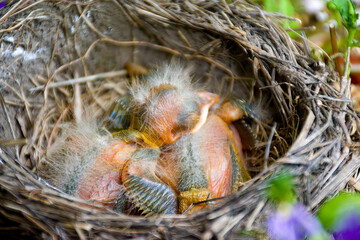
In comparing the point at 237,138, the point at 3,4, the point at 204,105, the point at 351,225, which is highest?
the point at 3,4

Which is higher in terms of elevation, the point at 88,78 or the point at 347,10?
the point at 347,10

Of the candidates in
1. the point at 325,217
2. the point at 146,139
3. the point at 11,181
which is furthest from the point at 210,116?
the point at 325,217

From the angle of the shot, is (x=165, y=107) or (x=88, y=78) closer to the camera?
(x=165, y=107)

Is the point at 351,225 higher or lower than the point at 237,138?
higher

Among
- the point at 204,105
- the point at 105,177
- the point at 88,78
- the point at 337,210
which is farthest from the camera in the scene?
the point at 88,78

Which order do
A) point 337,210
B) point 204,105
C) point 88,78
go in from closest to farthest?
1. point 337,210
2. point 204,105
3. point 88,78

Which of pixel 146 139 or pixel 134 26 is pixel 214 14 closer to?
pixel 134 26

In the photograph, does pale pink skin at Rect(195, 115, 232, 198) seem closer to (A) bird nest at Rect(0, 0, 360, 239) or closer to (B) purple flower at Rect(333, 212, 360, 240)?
(A) bird nest at Rect(0, 0, 360, 239)

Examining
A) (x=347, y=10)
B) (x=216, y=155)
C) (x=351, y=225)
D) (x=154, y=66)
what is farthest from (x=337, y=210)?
(x=154, y=66)

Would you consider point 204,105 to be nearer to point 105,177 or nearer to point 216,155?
point 216,155

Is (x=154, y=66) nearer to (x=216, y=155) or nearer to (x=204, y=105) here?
(x=204, y=105)
